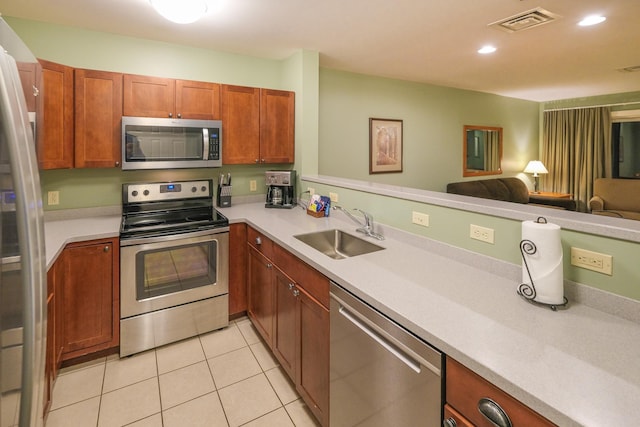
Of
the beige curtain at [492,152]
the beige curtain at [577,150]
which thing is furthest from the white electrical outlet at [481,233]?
the beige curtain at [577,150]

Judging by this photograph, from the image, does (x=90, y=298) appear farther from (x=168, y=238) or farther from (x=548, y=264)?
(x=548, y=264)

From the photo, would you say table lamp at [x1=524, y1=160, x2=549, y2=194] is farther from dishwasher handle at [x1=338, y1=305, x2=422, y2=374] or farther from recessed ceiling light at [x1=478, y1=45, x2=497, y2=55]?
dishwasher handle at [x1=338, y1=305, x2=422, y2=374]

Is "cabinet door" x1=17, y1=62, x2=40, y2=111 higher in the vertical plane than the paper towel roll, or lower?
higher

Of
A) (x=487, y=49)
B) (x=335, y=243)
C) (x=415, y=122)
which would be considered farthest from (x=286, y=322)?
(x=415, y=122)

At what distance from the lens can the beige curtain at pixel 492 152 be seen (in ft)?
19.2

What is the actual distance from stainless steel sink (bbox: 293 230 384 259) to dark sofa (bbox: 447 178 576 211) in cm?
320

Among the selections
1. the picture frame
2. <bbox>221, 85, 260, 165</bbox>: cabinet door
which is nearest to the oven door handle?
<bbox>221, 85, 260, 165</bbox>: cabinet door

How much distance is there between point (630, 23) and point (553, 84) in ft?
8.05

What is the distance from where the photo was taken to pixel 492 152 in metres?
5.92

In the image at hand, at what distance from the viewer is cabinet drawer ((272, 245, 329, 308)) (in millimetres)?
1636

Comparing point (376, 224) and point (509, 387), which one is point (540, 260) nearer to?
point (509, 387)

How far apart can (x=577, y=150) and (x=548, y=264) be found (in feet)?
21.2

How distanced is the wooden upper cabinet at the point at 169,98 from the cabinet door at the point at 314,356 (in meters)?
1.85

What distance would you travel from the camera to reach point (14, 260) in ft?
2.29
